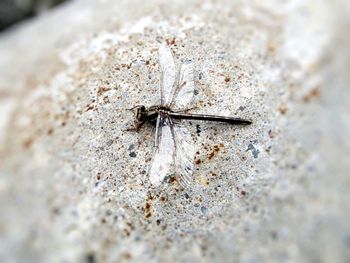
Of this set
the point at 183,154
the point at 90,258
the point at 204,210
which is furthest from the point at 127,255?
the point at 183,154

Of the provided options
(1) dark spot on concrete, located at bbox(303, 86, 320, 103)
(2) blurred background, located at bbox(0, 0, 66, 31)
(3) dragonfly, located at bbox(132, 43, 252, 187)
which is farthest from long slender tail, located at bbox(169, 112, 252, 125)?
(2) blurred background, located at bbox(0, 0, 66, 31)

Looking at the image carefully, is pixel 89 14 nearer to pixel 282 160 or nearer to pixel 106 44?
pixel 106 44

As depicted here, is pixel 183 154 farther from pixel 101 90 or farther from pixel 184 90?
pixel 101 90

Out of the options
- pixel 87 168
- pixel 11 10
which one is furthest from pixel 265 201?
pixel 11 10

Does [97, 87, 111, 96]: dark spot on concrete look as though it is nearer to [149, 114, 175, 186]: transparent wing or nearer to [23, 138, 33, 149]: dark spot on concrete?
[149, 114, 175, 186]: transparent wing

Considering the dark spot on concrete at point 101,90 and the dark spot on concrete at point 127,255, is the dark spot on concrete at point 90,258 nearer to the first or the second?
the dark spot on concrete at point 127,255

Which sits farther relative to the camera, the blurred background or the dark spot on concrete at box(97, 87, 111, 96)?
the blurred background
